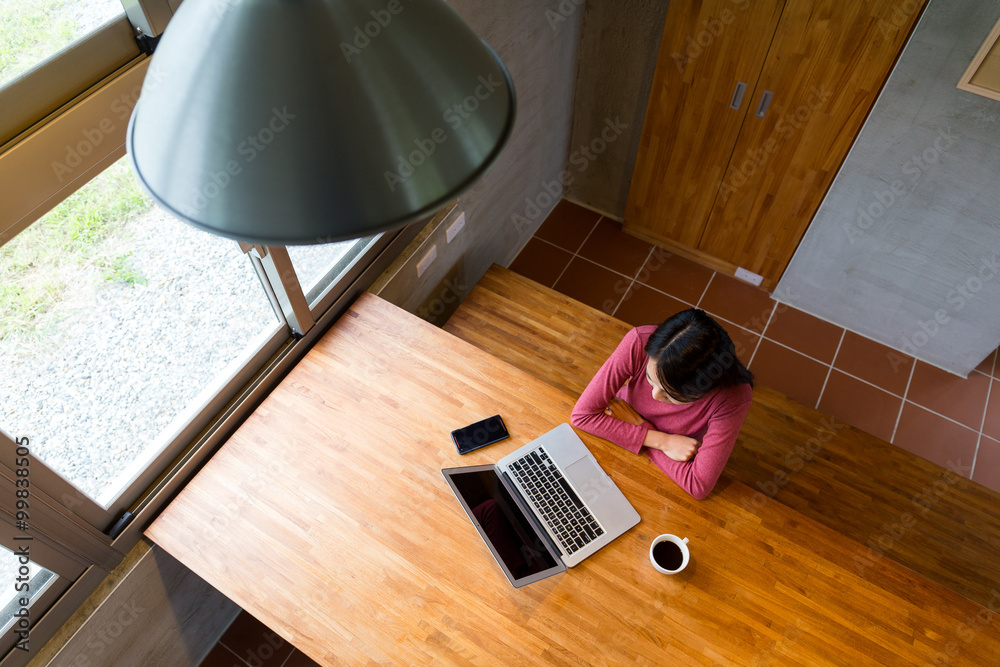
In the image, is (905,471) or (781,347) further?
(781,347)

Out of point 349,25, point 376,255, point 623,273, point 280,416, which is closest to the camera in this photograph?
point 349,25

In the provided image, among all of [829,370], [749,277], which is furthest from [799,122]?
[829,370]

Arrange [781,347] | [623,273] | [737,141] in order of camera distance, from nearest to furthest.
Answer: [737,141] < [781,347] < [623,273]

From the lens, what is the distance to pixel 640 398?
2.02 metres

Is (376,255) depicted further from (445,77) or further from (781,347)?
(781,347)

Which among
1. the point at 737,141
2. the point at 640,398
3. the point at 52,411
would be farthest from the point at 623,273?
the point at 52,411

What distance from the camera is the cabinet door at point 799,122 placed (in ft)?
7.98

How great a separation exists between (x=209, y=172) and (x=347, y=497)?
1481mm

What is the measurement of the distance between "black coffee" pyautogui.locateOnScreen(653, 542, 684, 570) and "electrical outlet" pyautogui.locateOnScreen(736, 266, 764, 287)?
2250 millimetres

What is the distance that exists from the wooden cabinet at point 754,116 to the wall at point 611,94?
0.17 meters

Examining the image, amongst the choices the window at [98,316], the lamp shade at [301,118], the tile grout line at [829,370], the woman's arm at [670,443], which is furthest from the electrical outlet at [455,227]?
the lamp shade at [301,118]

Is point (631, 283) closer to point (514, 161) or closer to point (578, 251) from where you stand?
point (578, 251)

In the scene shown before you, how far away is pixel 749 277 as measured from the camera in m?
3.56

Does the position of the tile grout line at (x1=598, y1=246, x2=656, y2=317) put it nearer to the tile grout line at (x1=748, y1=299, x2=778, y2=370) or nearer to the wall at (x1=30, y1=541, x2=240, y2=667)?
the tile grout line at (x1=748, y1=299, x2=778, y2=370)
